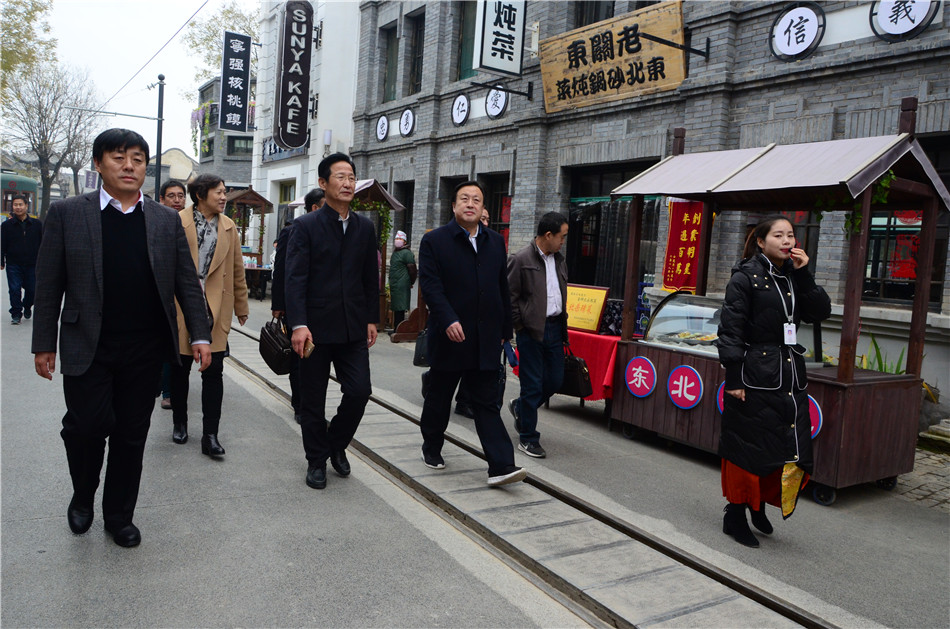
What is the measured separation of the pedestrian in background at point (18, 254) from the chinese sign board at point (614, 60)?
880 centimetres

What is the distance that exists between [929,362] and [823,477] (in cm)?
344

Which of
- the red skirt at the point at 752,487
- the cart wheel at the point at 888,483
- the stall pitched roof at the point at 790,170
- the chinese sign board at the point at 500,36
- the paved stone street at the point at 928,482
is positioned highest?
Result: the chinese sign board at the point at 500,36

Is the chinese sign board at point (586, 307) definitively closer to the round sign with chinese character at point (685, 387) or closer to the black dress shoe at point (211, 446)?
the round sign with chinese character at point (685, 387)

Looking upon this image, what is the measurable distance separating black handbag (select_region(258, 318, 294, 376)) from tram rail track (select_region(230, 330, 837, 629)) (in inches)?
39.9

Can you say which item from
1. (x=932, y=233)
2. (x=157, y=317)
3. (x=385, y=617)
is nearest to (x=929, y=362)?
(x=932, y=233)

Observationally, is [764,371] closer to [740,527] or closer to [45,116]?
[740,527]

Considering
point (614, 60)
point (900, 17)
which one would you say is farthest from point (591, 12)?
point (900, 17)

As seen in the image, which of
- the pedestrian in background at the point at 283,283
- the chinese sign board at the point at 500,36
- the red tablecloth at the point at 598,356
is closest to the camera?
the pedestrian in background at the point at 283,283

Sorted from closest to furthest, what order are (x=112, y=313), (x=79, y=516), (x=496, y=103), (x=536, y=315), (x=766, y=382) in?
(x=112, y=313), (x=79, y=516), (x=766, y=382), (x=536, y=315), (x=496, y=103)

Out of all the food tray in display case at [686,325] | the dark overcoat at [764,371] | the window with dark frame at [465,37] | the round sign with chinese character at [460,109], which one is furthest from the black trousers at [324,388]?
the window with dark frame at [465,37]

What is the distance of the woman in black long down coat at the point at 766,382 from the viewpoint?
416 centimetres

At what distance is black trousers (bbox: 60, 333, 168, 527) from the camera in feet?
11.3

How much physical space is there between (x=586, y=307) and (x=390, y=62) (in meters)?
13.1

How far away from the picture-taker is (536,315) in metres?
5.89
